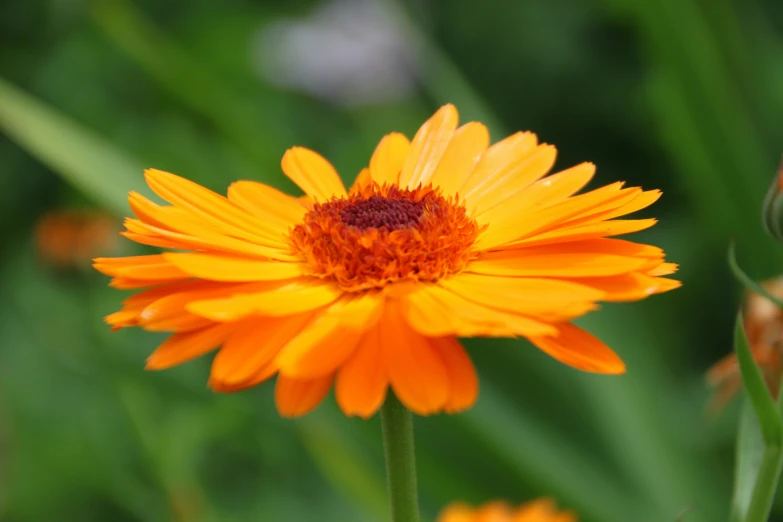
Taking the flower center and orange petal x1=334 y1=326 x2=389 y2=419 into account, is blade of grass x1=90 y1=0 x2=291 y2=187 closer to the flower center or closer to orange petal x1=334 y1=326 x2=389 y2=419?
the flower center

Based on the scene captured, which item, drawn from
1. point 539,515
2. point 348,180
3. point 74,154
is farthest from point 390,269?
point 348,180

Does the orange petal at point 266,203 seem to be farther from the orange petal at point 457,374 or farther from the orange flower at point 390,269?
the orange petal at point 457,374

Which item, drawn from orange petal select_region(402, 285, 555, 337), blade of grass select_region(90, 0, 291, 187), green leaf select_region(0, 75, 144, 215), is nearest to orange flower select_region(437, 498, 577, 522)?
orange petal select_region(402, 285, 555, 337)

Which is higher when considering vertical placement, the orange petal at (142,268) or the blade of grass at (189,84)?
the blade of grass at (189,84)

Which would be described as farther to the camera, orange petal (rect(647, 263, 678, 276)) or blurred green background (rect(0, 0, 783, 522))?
blurred green background (rect(0, 0, 783, 522))

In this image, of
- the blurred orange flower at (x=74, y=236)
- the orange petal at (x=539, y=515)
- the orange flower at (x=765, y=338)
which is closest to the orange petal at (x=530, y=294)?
the orange flower at (x=765, y=338)

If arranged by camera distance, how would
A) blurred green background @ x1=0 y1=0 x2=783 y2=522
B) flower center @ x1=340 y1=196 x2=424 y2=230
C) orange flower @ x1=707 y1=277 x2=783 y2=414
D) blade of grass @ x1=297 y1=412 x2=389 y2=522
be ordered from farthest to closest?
blurred green background @ x1=0 y1=0 x2=783 y2=522
blade of grass @ x1=297 y1=412 x2=389 y2=522
orange flower @ x1=707 y1=277 x2=783 y2=414
flower center @ x1=340 y1=196 x2=424 y2=230

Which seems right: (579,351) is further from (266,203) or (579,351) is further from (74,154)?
(74,154)
